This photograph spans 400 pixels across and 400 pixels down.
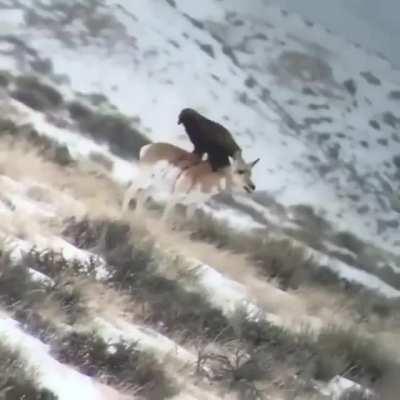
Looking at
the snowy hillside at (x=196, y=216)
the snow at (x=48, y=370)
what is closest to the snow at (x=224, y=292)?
the snowy hillside at (x=196, y=216)

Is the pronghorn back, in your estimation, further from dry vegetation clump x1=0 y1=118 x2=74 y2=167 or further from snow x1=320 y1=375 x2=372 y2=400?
snow x1=320 y1=375 x2=372 y2=400

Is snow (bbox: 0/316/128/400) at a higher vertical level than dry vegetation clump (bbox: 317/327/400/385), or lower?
higher

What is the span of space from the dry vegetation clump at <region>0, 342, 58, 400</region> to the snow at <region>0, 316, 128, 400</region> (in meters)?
0.02

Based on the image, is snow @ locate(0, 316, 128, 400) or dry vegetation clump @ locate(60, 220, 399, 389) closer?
snow @ locate(0, 316, 128, 400)

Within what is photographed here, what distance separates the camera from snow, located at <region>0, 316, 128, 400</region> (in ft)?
5.97

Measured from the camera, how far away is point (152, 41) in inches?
124

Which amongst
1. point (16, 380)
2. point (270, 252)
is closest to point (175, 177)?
point (270, 252)

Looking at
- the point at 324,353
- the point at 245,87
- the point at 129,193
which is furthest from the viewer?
the point at 245,87

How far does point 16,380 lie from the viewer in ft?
5.67

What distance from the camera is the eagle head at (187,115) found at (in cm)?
286

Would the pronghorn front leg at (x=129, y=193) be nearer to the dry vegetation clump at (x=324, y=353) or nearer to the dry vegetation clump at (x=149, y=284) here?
the dry vegetation clump at (x=149, y=284)

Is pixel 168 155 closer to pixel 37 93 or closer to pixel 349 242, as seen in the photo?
pixel 37 93

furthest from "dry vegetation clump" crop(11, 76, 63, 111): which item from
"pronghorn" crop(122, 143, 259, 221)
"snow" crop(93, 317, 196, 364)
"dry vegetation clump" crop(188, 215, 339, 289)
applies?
"snow" crop(93, 317, 196, 364)

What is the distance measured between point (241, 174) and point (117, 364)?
99 cm
